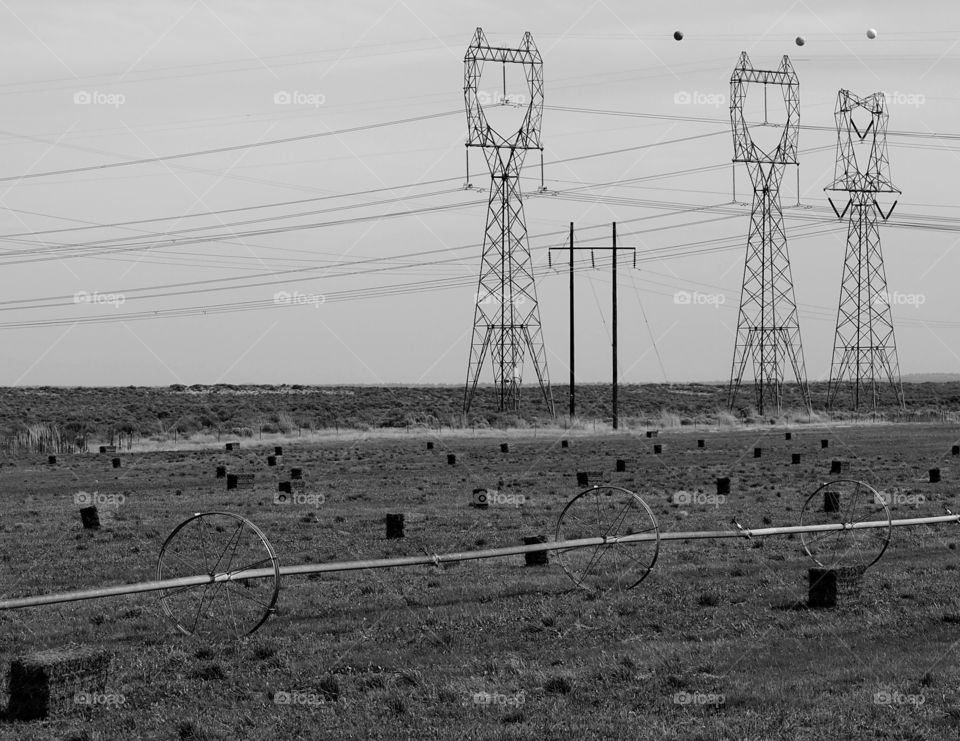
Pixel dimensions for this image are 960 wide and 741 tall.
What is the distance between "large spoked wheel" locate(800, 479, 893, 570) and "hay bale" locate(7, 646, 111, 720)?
27.9ft

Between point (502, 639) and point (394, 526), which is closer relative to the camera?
point (502, 639)

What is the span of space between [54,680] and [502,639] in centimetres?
435

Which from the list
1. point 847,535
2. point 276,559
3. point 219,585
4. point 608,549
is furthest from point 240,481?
point 276,559

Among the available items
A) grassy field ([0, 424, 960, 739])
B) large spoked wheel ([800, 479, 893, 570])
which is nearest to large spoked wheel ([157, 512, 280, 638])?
grassy field ([0, 424, 960, 739])

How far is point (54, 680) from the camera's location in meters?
9.69

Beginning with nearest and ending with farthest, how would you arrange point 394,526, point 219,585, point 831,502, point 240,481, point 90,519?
1. point 219,585
2. point 394,526
3. point 831,502
4. point 90,519
5. point 240,481

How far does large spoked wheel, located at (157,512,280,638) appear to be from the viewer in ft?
39.1

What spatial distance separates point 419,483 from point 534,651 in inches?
788

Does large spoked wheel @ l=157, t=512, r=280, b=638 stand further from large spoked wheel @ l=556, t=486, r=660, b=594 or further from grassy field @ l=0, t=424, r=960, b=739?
large spoked wheel @ l=556, t=486, r=660, b=594

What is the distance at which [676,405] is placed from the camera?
355ft

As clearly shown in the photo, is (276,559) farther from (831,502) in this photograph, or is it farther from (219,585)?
(831,502)

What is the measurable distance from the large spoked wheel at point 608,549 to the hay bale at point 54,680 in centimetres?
525

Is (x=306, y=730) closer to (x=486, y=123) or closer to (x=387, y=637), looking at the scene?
(x=387, y=637)

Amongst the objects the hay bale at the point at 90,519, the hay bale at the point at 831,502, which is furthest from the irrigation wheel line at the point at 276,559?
the hay bale at the point at 90,519
